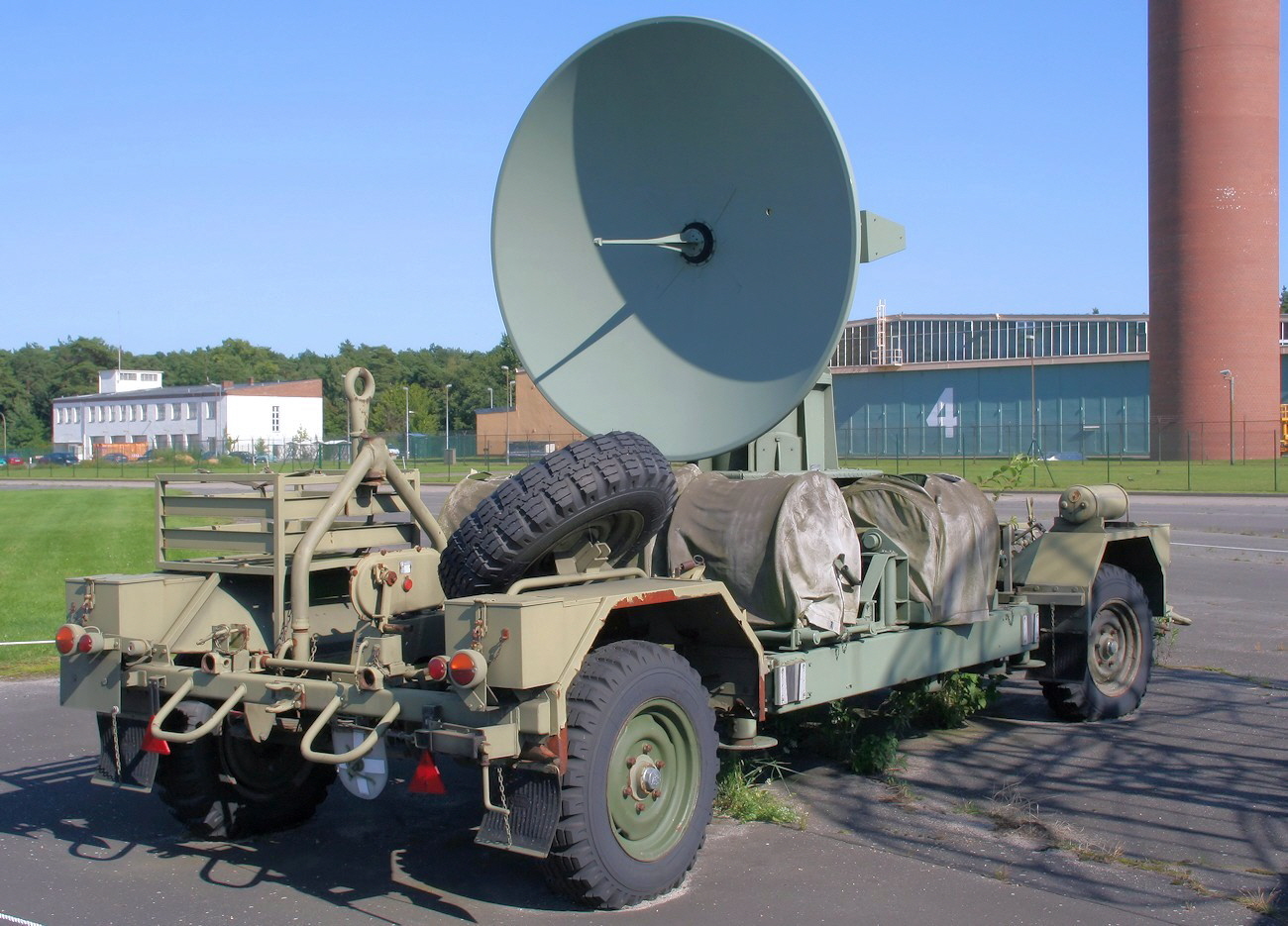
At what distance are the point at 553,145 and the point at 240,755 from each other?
4.21 m

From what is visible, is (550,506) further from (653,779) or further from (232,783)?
(232,783)

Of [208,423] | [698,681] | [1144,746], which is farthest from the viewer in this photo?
[208,423]

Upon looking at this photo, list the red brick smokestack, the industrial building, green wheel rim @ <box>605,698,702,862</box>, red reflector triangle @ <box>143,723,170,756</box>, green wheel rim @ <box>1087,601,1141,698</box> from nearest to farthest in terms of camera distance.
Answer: green wheel rim @ <box>605,698,702,862</box> → red reflector triangle @ <box>143,723,170,756</box> → green wheel rim @ <box>1087,601,1141,698</box> → the red brick smokestack → the industrial building

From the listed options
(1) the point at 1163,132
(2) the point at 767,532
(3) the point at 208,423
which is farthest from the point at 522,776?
(3) the point at 208,423

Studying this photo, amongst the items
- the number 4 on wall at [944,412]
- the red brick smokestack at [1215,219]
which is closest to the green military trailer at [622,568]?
the red brick smokestack at [1215,219]

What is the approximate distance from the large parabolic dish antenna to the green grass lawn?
21.1ft

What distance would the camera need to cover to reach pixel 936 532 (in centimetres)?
704

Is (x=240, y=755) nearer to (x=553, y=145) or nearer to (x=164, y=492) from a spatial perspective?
(x=164, y=492)

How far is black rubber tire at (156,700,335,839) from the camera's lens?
624cm

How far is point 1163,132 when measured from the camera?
56812 mm

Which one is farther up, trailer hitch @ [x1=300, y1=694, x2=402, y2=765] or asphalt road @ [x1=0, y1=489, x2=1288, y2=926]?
trailer hitch @ [x1=300, y1=694, x2=402, y2=765]

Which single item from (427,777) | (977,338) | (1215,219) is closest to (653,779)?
(427,777)

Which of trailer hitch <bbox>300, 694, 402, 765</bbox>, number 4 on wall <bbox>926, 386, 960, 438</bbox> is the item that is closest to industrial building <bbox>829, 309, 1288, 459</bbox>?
number 4 on wall <bbox>926, 386, 960, 438</bbox>

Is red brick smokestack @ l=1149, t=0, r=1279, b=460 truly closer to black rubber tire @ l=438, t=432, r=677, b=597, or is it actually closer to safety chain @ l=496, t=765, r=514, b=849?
black rubber tire @ l=438, t=432, r=677, b=597
